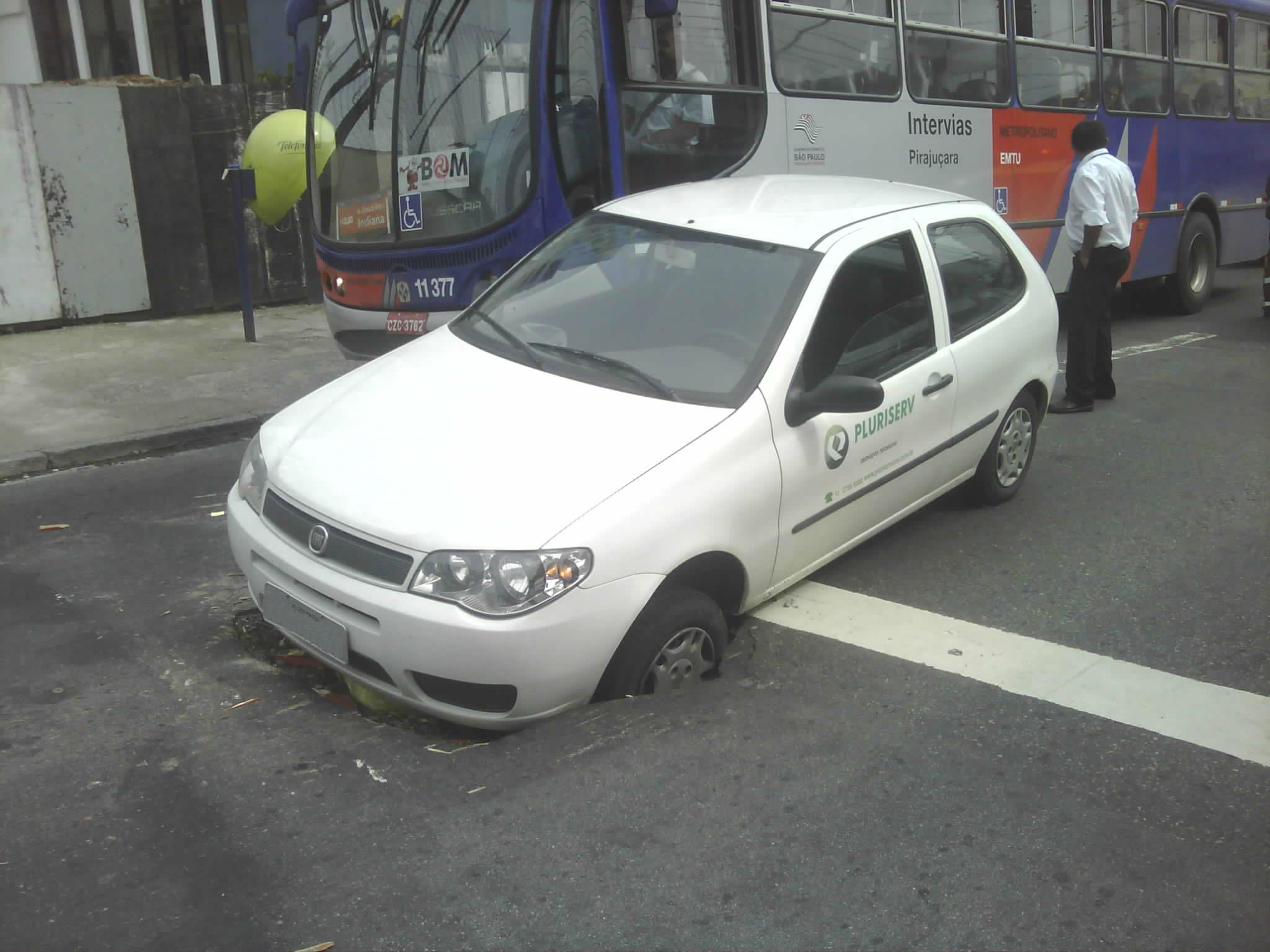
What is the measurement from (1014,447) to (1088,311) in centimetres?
267

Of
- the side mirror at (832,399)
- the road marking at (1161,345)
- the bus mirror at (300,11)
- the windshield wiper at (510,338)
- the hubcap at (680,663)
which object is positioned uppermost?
the bus mirror at (300,11)

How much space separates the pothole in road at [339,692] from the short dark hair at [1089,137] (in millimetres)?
6267

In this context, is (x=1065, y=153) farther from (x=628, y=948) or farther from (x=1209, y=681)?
(x=628, y=948)

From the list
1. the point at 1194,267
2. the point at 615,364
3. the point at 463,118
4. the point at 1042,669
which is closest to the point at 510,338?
the point at 615,364

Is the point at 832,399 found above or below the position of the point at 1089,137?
below

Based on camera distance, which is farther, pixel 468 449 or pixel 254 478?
pixel 254 478

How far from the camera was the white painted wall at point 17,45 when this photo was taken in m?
18.0

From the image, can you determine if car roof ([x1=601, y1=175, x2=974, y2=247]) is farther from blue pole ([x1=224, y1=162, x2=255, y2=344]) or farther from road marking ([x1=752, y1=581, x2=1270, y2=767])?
blue pole ([x1=224, y1=162, x2=255, y2=344])

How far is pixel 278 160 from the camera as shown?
10.5 meters

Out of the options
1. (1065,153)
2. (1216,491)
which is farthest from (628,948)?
(1065,153)

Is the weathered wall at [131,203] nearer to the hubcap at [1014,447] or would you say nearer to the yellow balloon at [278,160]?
the yellow balloon at [278,160]

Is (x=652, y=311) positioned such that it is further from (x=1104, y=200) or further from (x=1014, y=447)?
(x=1104, y=200)

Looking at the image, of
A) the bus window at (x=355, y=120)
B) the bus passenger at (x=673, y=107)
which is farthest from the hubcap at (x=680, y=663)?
the bus window at (x=355, y=120)

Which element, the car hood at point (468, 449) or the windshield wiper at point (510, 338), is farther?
the windshield wiper at point (510, 338)
